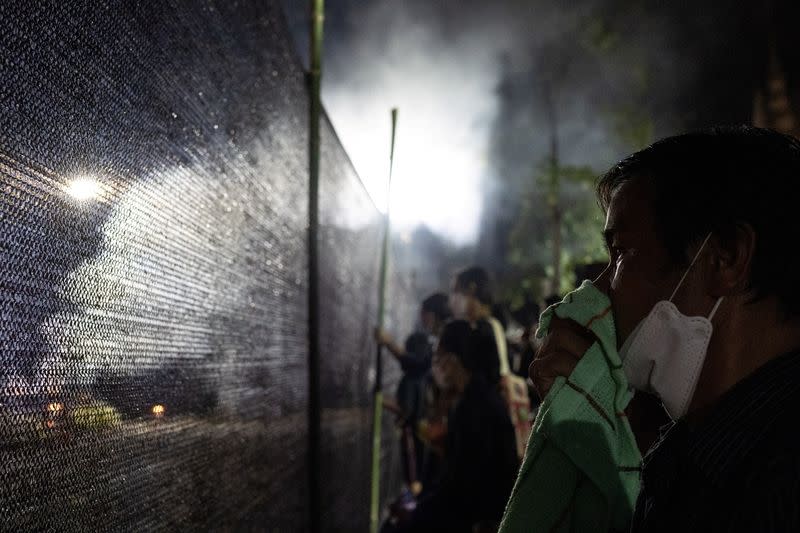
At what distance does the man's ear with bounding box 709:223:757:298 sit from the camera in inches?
54.1

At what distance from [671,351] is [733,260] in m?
0.26

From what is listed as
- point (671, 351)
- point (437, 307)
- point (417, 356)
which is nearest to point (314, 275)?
point (671, 351)

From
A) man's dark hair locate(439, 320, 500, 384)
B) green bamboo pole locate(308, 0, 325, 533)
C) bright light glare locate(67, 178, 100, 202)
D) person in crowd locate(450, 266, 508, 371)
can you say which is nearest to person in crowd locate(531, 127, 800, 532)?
bright light glare locate(67, 178, 100, 202)

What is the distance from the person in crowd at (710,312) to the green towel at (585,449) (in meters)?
0.05

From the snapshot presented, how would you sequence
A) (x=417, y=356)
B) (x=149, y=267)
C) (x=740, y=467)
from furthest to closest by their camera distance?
1. (x=417, y=356)
2. (x=149, y=267)
3. (x=740, y=467)

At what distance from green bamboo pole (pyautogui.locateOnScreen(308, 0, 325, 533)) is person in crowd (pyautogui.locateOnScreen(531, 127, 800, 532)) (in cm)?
188

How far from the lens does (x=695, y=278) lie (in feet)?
4.80

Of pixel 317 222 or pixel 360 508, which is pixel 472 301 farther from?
pixel 317 222

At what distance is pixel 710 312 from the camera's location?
143cm

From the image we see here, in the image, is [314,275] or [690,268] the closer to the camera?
[690,268]

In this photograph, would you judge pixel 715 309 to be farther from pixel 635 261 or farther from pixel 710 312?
pixel 635 261

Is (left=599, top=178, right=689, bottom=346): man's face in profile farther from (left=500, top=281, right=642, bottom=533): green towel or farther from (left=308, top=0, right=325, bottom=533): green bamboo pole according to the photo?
Result: (left=308, top=0, right=325, bottom=533): green bamboo pole

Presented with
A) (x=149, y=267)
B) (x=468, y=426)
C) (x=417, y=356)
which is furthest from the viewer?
(x=417, y=356)

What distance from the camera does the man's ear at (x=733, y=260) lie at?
137 centimetres
